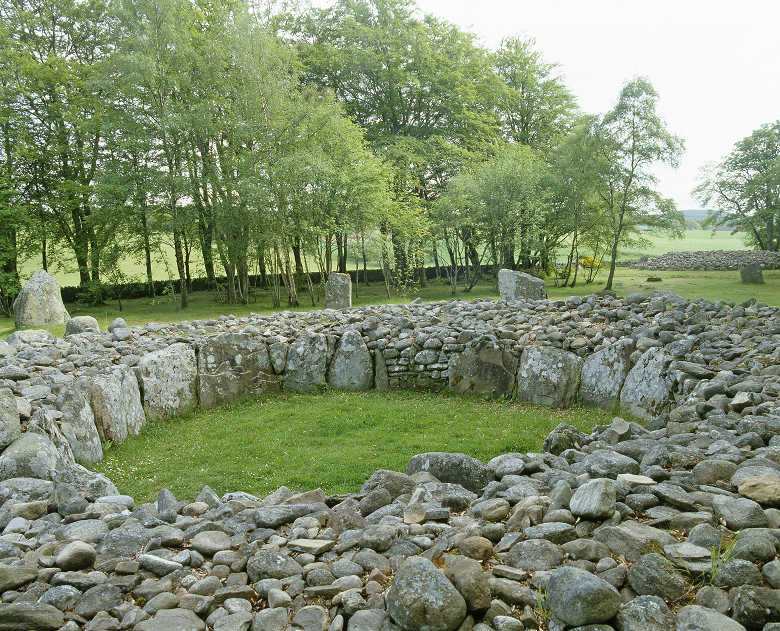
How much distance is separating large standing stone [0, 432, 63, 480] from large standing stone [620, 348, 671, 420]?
26.2 ft

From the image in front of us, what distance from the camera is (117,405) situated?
766cm

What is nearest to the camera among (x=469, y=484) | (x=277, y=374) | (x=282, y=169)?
(x=469, y=484)

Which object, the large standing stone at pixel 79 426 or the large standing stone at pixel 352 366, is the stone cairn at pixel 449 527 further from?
the large standing stone at pixel 352 366

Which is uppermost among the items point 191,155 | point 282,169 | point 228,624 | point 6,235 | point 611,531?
point 191,155

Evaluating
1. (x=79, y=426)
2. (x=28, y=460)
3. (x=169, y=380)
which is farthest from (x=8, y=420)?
(x=169, y=380)

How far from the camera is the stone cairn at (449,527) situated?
2623 millimetres

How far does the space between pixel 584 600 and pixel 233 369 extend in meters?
8.50

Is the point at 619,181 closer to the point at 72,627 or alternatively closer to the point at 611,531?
the point at 611,531

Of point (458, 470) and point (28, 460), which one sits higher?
point (28, 460)

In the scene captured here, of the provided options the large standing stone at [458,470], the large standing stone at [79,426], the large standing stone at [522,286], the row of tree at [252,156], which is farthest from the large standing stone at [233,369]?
the row of tree at [252,156]

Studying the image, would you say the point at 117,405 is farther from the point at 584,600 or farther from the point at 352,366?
the point at 584,600

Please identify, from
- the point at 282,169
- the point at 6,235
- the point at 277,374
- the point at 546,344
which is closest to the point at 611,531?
the point at 546,344

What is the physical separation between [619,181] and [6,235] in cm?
2918

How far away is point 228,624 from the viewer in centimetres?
275
